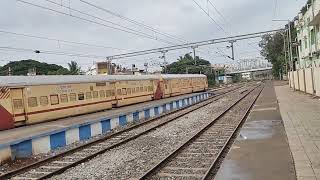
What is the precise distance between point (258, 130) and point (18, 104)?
486 inches

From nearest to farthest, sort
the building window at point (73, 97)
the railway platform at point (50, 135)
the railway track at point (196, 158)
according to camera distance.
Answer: the railway track at point (196, 158) < the railway platform at point (50, 135) < the building window at point (73, 97)

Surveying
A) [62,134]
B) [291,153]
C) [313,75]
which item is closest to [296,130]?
[291,153]

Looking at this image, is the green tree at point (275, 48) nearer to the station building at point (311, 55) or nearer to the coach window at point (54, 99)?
the station building at point (311, 55)

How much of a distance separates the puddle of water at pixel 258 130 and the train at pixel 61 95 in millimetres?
11499

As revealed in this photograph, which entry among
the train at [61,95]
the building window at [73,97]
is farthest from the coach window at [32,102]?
the building window at [73,97]

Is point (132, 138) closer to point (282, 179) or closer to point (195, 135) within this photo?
point (195, 135)

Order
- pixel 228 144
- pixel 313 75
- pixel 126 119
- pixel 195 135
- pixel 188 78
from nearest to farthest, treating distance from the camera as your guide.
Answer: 1. pixel 228 144
2. pixel 195 135
3. pixel 126 119
4. pixel 313 75
5. pixel 188 78

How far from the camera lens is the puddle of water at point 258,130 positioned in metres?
15.8

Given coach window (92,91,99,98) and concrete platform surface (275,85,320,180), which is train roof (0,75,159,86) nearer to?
coach window (92,91,99,98)

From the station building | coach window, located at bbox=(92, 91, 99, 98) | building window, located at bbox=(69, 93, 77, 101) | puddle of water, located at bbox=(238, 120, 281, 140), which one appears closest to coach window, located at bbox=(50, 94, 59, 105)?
building window, located at bbox=(69, 93, 77, 101)

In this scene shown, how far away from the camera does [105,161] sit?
12.8 m

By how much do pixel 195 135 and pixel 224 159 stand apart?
5.16 metres

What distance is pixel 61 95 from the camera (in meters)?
26.4

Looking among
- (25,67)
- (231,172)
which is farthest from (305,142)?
(25,67)
